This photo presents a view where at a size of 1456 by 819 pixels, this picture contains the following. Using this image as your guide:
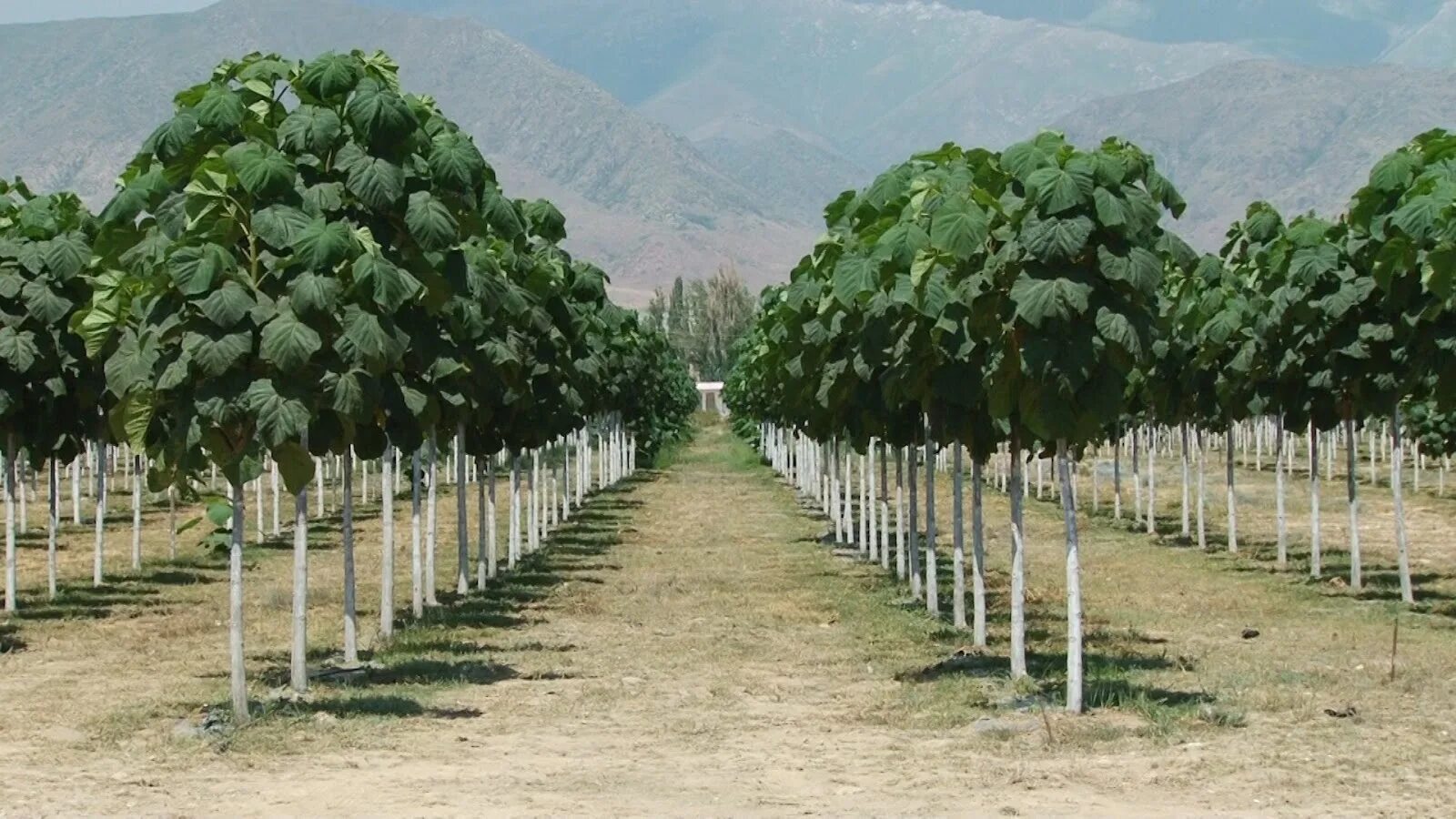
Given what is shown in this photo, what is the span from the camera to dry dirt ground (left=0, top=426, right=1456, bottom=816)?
13.5 meters

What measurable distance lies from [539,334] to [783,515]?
24639 millimetres

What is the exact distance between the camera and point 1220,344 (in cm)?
3338

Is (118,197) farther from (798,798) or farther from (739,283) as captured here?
(739,283)

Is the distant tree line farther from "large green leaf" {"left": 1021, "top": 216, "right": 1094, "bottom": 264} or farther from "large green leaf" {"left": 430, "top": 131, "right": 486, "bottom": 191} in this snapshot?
"large green leaf" {"left": 1021, "top": 216, "right": 1094, "bottom": 264}

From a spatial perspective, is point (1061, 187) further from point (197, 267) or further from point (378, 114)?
point (197, 267)

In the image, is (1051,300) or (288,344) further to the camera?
(1051,300)

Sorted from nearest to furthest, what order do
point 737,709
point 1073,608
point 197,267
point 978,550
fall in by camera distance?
1. point 197,267
2. point 1073,608
3. point 737,709
4. point 978,550

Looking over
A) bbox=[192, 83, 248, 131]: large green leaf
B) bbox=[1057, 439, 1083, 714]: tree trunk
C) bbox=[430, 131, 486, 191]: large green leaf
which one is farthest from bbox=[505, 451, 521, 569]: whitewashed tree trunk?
bbox=[1057, 439, 1083, 714]: tree trunk

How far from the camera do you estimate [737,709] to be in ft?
58.7

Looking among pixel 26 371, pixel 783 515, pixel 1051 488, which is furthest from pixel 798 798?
pixel 1051 488

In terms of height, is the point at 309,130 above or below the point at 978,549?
above

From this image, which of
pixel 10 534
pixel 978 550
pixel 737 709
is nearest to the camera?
pixel 737 709

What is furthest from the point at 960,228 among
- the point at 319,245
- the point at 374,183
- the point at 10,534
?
the point at 10,534

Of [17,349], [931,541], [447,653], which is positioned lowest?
[447,653]
